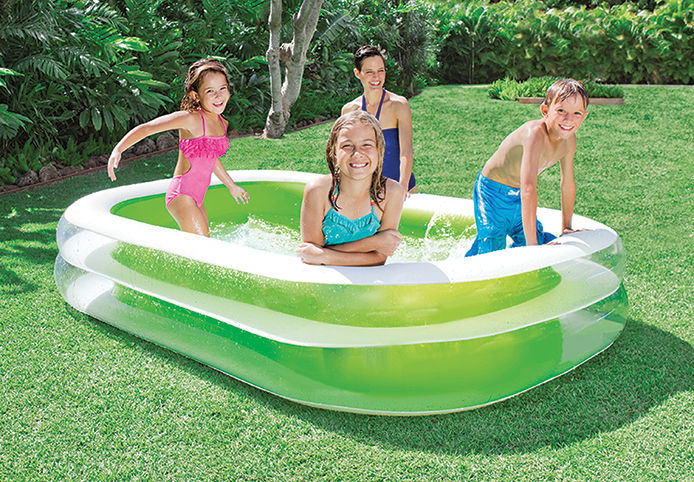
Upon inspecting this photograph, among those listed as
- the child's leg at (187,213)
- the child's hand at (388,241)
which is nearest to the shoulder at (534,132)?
the child's hand at (388,241)

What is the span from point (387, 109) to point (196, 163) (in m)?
1.37

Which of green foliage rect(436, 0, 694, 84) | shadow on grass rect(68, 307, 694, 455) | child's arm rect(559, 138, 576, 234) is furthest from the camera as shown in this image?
green foliage rect(436, 0, 694, 84)

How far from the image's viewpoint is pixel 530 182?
3.20 m

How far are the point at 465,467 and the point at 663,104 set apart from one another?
10.0m

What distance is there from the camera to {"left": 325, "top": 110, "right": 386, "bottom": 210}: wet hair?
2885mm

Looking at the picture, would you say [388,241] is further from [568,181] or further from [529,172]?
[568,181]

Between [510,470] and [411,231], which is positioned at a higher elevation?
[411,231]

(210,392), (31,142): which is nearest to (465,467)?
(210,392)

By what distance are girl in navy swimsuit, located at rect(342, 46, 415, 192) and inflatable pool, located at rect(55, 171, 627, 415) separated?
137 centimetres

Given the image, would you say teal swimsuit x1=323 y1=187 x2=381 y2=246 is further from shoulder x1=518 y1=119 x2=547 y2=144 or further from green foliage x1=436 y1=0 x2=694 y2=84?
green foliage x1=436 y1=0 x2=694 y2=84

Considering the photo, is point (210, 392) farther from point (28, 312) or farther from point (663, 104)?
point (663, 104)

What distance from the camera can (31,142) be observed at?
7.86 meters

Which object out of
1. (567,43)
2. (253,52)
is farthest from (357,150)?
(567,43)

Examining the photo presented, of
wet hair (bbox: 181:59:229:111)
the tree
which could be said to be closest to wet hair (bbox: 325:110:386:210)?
wet hair (bbox: 181:59:229:111)
